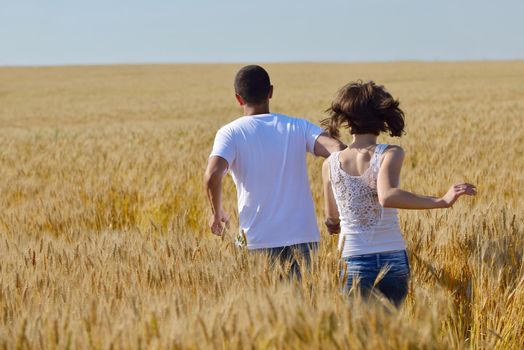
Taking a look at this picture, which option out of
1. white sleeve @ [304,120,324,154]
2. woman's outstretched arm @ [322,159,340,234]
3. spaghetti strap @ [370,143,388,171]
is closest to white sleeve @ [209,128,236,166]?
white sleeve @ [304,120,324,154]

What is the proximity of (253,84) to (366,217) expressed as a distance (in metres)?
0.81

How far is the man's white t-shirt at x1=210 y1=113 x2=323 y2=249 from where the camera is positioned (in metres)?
3.28

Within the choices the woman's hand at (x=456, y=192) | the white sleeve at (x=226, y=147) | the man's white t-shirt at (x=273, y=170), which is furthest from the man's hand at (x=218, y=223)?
the woman's hand at (x=456, y=192)

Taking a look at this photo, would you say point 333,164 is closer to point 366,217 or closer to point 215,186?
point 366,217

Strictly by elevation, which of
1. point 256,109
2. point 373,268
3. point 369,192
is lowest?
point 373,268

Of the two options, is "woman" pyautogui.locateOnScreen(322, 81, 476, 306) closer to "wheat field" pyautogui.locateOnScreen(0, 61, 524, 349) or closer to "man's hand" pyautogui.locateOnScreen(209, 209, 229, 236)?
"wheat field" pyautogui.locateOnScreen(0, 61, 524, 349)

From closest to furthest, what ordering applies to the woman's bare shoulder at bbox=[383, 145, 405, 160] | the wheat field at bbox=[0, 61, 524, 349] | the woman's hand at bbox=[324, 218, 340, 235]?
the wheat field at bbox=[0, 61, 524, 349]
the woman's bare shoulder at bbox=[383, 145, 405, 160]
the woman's hand at bbox=[324, 218, 340, 235]

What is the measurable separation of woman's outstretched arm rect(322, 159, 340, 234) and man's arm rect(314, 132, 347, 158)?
0.48 ft

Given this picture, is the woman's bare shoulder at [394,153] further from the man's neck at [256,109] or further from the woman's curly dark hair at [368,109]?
the man's neck at [256,109]

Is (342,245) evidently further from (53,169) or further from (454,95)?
(454,95)

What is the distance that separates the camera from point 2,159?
28.9ft

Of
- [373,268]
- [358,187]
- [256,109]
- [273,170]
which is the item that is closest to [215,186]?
[273,170]

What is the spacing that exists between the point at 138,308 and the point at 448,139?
296 inches

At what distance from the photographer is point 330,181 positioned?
302 centimetres
